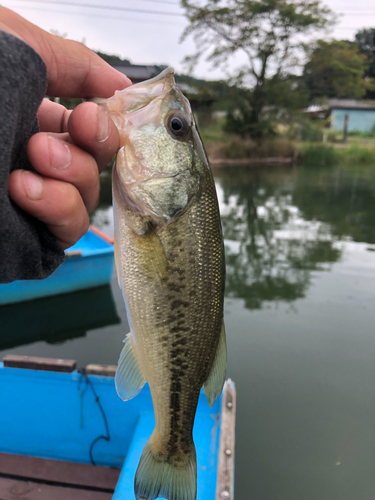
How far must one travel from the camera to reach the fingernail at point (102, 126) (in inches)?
42.7

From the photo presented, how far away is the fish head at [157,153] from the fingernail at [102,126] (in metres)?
0.13

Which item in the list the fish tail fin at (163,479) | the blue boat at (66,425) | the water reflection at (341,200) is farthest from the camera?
the water reflection at (341,200)

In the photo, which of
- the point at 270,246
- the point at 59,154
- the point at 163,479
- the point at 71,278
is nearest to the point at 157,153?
the point at 59,154

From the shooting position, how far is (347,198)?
1476 centimetres

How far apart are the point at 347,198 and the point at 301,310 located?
409 inches

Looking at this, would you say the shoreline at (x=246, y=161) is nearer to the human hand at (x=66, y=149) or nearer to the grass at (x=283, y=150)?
the grass at (x=283, y=150)

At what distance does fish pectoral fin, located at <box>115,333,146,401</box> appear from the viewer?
4.39 ft

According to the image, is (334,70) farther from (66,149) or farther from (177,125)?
(66,149)

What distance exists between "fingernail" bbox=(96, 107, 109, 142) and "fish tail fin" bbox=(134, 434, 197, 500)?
1.17 metres

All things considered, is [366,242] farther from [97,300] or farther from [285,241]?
[97,300]

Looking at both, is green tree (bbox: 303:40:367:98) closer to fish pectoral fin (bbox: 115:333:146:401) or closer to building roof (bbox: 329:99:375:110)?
building roof (bbox: 329:99:375:110)

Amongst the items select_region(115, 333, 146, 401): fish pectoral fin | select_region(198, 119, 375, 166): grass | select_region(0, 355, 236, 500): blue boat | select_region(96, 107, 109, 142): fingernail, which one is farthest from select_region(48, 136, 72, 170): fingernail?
select_region(198, 119, 375, 166): grass

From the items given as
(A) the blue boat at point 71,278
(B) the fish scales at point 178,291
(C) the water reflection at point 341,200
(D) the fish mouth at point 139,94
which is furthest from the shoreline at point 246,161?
(B) the fish scales at point 178,291

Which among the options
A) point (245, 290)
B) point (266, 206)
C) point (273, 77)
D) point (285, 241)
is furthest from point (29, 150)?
point (273, 77)
